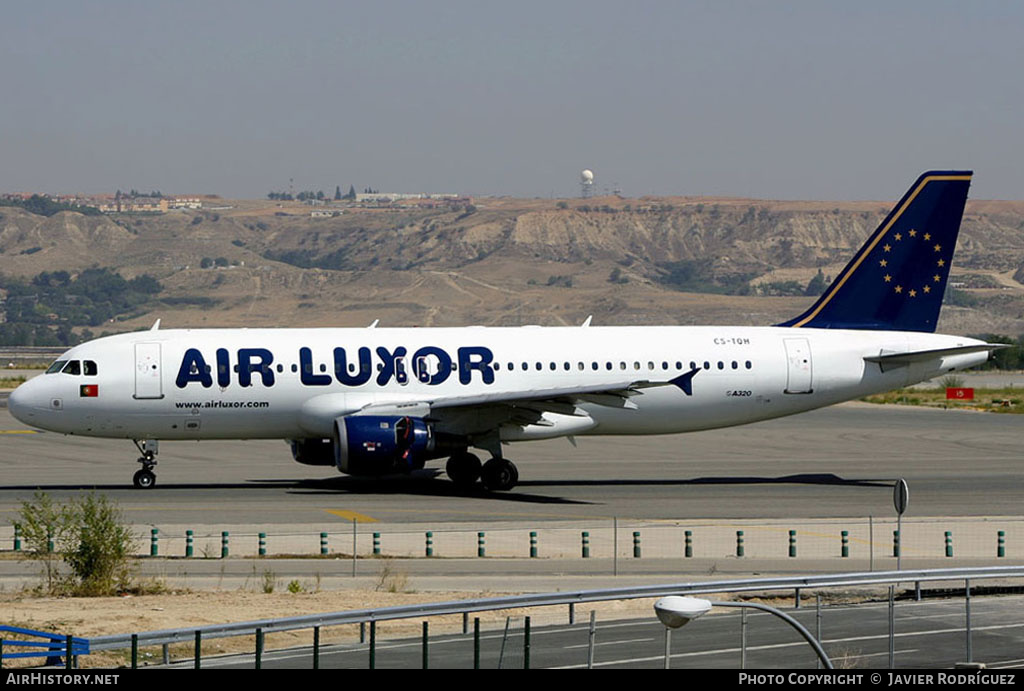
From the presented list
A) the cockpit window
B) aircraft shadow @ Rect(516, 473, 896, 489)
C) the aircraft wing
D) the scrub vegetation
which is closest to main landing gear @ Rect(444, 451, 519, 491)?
the aircraft wing

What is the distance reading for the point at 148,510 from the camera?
40938 millimetres

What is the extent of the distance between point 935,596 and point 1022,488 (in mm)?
20443

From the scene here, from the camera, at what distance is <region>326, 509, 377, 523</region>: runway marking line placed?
39469 millimetres

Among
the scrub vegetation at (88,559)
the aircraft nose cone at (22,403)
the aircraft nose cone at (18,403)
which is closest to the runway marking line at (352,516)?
the scrub vegetation at (88,559)

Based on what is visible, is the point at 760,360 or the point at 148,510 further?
the point at 760,360

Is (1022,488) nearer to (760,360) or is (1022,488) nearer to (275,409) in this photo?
(760,360)

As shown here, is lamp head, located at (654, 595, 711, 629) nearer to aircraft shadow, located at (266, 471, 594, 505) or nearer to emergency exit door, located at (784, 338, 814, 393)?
aircraft shadow, located at (266, 471, 594, 505)

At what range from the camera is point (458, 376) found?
46250mm

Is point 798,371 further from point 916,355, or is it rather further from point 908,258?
point 908,258

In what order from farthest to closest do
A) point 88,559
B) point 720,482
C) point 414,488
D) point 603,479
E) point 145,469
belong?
1. point 603,479
2. point 720,482
3. point 414,488
4. point 145,469
5. point 88,559

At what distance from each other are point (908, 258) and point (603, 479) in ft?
39.9

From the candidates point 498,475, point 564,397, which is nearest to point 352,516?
point 498,475

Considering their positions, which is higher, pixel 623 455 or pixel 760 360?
pixel 760 360
